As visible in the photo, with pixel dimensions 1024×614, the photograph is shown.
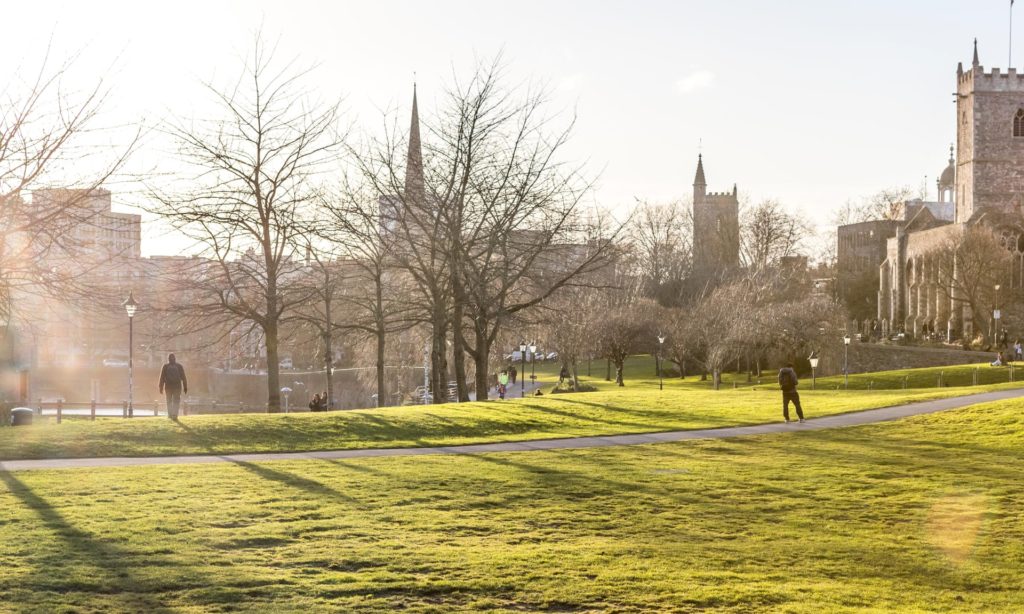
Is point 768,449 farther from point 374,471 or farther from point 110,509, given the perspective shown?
point 110,509

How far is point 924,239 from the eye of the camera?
91062 mm

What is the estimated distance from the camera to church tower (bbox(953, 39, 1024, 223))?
95.1 metres

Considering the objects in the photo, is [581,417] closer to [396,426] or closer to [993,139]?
[396,426]

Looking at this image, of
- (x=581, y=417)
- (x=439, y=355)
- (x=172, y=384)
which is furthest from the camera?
(x=439, y=355)

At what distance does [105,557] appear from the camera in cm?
1159

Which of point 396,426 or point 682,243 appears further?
point 682,243

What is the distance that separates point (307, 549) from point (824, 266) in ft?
373

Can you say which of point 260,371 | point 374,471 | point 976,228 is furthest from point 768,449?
point 260,371

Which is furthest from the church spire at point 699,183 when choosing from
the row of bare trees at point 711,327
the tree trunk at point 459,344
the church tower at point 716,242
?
the tree trunk at point 459,344

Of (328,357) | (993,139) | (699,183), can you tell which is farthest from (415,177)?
(699,183)

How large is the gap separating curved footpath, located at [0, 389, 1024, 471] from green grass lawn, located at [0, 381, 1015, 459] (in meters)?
0.70

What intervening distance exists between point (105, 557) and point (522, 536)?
4.78m

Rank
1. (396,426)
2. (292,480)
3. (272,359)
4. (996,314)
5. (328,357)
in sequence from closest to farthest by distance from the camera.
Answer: (292,480) < (396,426) < (272,359) < (328,357) < (996,314)

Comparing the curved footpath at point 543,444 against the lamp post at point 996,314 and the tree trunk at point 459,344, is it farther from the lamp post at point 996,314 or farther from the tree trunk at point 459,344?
the lamp post at point 996,314
